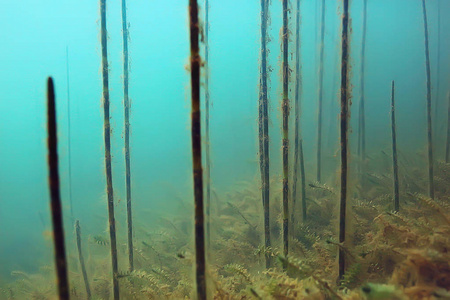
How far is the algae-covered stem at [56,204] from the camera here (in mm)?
1871

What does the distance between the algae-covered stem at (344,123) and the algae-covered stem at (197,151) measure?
2.21 metres

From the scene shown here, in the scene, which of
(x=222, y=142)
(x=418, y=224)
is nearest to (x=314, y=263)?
(x=418, y=224)

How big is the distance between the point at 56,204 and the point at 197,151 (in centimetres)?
108

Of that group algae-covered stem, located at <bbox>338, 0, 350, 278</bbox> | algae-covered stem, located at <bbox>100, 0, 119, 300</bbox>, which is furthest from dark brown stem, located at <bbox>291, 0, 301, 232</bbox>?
algae-covered stem, located at <bbox>100, 0, 119, 300</bbox>

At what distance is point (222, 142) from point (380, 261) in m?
50.9

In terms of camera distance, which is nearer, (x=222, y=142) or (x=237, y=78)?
(x=222, y=142)

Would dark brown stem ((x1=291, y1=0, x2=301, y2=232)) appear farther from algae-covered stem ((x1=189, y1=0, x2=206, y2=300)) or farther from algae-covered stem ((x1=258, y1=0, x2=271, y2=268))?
algae-covered stem ((x1=189, y1=0, x2=206, y2=300))

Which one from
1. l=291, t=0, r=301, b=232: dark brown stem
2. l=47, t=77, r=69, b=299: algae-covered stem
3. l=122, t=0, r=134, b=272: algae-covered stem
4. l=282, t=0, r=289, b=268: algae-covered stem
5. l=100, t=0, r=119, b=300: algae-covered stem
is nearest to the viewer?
l=47, t=77, r=69, b=299: algae-covered stem

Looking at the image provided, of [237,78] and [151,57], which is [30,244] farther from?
[151,57]

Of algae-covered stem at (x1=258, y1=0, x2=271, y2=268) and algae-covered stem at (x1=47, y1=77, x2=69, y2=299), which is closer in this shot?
algae-covered stem at (x1=47, y1=77, x2=69, y2=299)

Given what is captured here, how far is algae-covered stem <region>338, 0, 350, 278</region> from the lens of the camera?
12.2ft

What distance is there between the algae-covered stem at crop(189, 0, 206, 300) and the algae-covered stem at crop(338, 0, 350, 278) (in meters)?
2.21

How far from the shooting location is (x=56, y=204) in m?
1.94

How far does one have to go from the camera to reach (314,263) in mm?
4844
